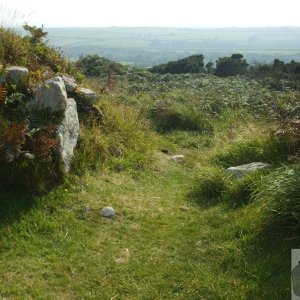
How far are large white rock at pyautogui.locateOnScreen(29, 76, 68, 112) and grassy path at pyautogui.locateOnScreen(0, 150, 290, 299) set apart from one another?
1255mm

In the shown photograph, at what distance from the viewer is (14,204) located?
5.69 metres

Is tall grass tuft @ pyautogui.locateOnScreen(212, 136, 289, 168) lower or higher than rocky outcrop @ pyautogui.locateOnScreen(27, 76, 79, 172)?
lower

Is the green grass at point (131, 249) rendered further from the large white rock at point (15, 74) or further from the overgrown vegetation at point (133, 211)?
the large white rock at point (15, 74)

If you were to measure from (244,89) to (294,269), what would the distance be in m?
12.2

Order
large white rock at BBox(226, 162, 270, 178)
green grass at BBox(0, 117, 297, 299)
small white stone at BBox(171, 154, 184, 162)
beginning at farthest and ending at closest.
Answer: small white stone at BBox(171, 154, 184, 162) < large white rock at BBox(226, 162, 270, 178) < green grass at BBox(0, 117, 297, 299)

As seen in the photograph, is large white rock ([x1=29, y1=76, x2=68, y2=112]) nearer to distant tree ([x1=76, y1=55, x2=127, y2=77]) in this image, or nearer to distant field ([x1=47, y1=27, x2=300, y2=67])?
distant tree ([x1=76, y1=55, x2=127, y2=77])

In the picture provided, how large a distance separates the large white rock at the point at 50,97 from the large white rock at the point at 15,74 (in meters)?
0.33

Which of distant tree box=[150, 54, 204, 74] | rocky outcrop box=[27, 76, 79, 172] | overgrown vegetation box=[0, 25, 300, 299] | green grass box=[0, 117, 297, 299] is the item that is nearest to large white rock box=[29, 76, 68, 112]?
rocky outcrop box=[27, 76, 79, 172]

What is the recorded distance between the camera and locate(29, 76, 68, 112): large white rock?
262 inches

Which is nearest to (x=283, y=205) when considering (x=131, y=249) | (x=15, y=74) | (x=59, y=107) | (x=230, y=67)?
→ (x=131, y=249)

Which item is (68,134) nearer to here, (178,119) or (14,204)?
(14,204)

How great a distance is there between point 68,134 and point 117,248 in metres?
2.35

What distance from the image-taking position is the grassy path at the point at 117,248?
14.6 feet

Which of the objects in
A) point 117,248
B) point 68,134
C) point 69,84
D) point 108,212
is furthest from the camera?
point 69,84
